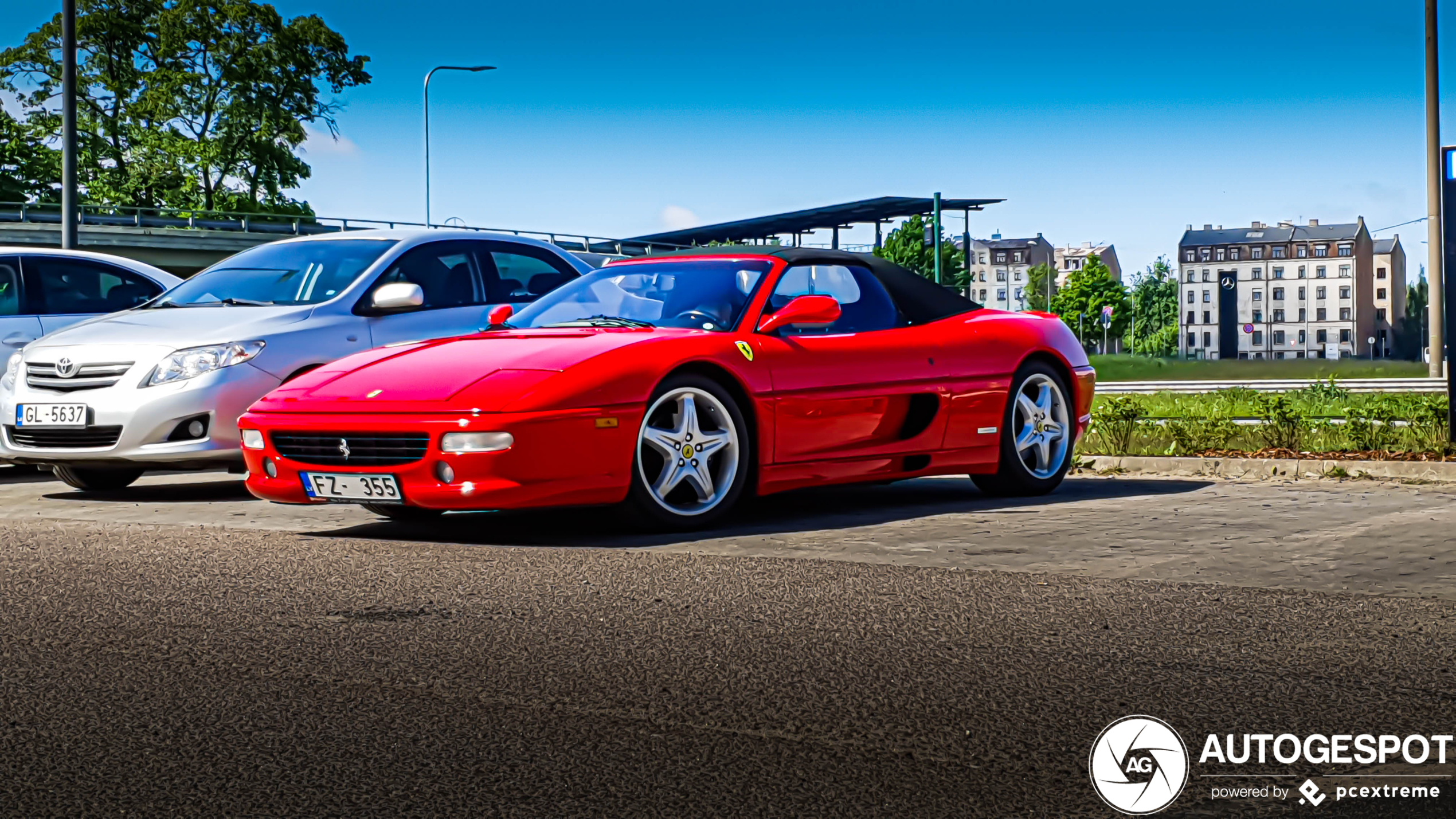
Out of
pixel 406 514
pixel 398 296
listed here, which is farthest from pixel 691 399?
pixel 398 296

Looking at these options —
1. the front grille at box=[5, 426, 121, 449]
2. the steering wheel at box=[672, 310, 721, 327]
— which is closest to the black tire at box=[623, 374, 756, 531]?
the steering wheel at box=[672, 310, 721, 327]

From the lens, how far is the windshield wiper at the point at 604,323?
310 inches

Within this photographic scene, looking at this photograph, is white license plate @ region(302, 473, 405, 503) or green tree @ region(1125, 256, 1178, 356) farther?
green tree @ region(1125, 256, 1178, 356)

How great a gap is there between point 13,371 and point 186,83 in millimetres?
52111

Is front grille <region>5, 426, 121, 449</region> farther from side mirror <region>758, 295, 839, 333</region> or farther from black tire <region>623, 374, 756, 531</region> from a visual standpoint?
side mirror <region>758, 295, 839, 333</region>

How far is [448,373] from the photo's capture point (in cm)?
717

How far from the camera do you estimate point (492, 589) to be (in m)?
5.74

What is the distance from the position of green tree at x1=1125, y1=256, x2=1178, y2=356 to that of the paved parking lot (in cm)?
14878

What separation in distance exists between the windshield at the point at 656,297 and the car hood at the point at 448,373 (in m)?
0.33

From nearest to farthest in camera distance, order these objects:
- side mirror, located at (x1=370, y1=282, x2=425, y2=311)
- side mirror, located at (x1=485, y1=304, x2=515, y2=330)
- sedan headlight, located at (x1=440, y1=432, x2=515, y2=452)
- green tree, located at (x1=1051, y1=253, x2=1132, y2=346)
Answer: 1. sedan headlight, located at (x1=440, y1=432, x2=515, y2=452)
2. side mirror, located at (x1=485, y1=304, x2=515, y2=330)
3. side mirror, located at (x1=370, y1=282, x2=425, y2=311)
4. green tree, located at (x1=1051, y1=253, x2=1132, y2=346)

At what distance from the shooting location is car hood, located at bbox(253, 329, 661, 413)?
273 inches

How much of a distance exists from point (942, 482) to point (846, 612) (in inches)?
196

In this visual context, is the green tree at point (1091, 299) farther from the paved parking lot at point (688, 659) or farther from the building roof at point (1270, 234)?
the paved parking lot at point (688, 659)

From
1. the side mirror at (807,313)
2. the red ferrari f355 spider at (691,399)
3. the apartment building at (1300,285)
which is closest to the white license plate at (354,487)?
the red ferrari f355 spider at (691,399)
